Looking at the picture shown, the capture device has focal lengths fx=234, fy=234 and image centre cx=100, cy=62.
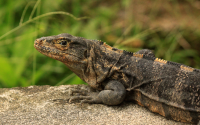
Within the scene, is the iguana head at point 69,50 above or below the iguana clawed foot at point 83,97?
above

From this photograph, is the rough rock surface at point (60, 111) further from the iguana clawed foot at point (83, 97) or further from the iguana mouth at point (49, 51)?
the iguana mouth at point (49, 51)

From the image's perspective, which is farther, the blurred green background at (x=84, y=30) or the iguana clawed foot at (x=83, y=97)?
the blurred green background at (x=84, y=30)

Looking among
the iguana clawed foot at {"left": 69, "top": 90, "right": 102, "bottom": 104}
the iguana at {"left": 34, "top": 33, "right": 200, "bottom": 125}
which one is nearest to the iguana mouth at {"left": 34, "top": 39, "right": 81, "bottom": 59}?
the iguana at {"left": 34, "top": 33, "right": 200, "bottom": 125}

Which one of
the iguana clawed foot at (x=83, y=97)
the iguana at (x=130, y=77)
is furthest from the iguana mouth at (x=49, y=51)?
the iguana clawed foot at (x=83, y=97)

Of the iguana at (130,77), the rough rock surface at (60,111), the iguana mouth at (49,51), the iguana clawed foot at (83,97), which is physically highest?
the iguana mouth at (49,51)

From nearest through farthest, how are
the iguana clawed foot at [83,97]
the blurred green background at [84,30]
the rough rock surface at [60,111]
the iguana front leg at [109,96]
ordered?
the rough rock surface at [60,111]
the iguana front leg at [109,96]
the iguana clawed foot at [83,97]
the blurred green background at [84,30]

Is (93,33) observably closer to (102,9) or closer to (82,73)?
(102,9)

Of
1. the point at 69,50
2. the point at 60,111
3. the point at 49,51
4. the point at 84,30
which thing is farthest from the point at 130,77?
the point at 84,30
